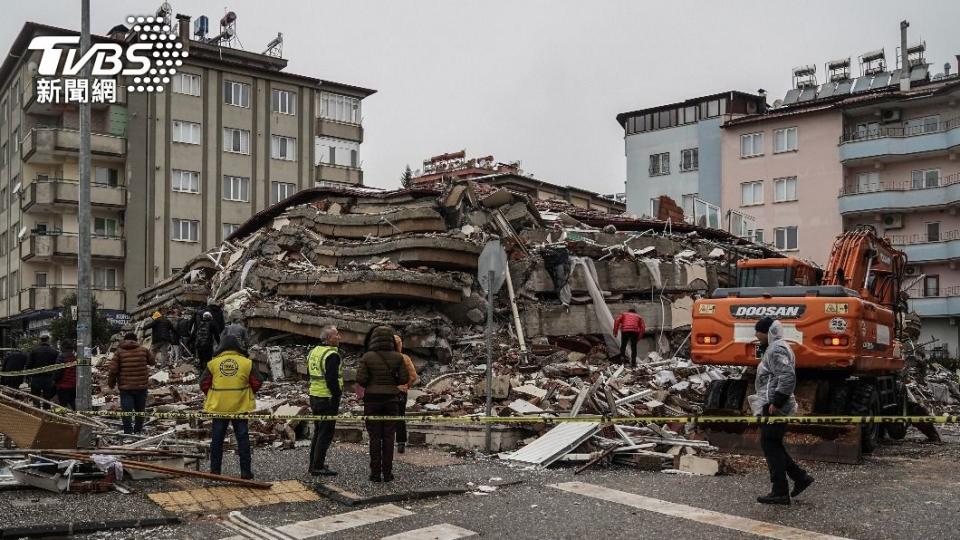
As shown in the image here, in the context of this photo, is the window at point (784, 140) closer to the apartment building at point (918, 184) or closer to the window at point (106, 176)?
the apartment building at point (918, 184)

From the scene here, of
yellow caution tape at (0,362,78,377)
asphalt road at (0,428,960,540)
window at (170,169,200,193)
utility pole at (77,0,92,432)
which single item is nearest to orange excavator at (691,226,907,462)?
asphalt road at (0,428,960,540)

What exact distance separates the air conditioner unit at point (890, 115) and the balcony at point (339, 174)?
27505 mm

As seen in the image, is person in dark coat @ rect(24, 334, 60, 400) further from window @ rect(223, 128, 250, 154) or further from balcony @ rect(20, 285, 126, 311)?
window @ rect(223, 128, 250, 154)

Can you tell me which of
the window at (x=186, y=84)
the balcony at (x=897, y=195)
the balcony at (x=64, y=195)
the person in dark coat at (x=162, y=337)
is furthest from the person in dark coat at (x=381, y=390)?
the window at (x=186, y=84)

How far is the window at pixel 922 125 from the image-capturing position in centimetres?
4625

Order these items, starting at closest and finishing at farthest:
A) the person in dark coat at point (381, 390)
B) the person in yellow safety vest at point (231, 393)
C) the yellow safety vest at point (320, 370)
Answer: the person in yellow safety vest at point (231, 393)
the person in dark coat at point (381, 390)
the yellow safety vest at point (320, 370)

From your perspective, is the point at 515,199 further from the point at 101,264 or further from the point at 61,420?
the point at 101,264

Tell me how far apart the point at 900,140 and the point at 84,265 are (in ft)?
138

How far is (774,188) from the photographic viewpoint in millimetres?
49938

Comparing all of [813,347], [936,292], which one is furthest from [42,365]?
[936,292]

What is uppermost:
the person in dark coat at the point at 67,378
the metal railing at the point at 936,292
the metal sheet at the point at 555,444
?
the metal railing at the point at 936,292

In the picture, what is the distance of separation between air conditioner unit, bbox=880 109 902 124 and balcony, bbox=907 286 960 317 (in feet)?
28.7

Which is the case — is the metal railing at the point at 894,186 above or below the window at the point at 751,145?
below

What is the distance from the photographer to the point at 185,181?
48.7 m
